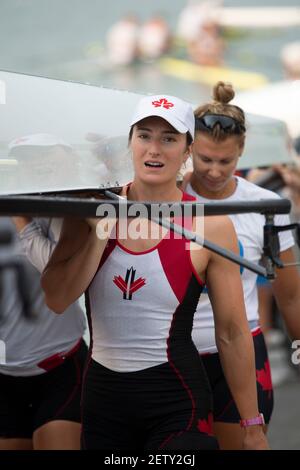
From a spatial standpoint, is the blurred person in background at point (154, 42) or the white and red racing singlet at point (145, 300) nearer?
the white and red racing singlet at point (145, 300)

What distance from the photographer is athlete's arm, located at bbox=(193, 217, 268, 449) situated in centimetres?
320

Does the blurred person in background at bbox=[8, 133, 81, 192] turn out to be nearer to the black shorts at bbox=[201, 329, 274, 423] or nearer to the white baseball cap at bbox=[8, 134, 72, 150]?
the white baseball cap at bbox=[8, 134, 72, 150]

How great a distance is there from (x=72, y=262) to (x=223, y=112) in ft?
3.68

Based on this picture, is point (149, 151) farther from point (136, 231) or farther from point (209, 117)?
point (209, 117)

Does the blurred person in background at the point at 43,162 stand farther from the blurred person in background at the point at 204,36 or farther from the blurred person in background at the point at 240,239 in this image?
the blurred person in background at the point at 204,36

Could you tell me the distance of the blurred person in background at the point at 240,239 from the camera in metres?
3.84

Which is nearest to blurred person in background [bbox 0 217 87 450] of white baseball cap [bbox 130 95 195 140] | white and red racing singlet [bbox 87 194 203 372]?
white and red racing singlet [bbox 87 194 203 372]

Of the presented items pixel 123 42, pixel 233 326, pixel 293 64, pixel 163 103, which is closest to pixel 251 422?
pixel 233 326

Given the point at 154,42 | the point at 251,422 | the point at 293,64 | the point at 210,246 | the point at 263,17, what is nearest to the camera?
the point at 210,246

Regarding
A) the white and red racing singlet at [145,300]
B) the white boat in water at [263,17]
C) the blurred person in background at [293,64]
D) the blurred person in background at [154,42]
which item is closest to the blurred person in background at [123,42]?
the blurred person in background at [154,42]

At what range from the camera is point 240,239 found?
4.00 meters

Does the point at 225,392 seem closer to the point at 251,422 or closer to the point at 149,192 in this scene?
the point at 251,422

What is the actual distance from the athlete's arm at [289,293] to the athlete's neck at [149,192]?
0.85 m

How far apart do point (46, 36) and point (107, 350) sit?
12.9 m
